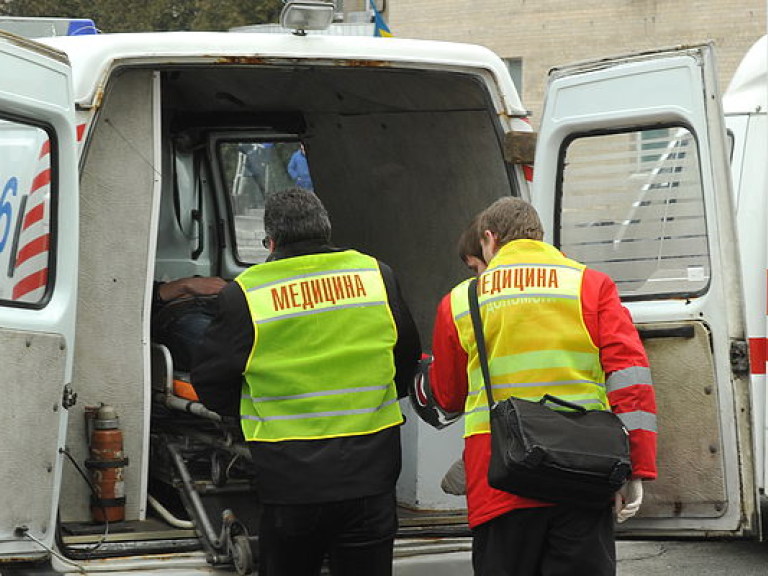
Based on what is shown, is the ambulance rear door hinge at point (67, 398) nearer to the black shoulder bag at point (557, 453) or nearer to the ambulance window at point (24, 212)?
the ambulance window at point (24, 212)

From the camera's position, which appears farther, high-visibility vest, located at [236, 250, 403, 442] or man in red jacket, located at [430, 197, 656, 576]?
high-visibility vest, located at [236, 250, 403, 442]

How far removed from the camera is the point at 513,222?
4867 mm

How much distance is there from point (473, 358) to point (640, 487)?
0.63m

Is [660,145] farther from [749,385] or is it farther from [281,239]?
[281,239]

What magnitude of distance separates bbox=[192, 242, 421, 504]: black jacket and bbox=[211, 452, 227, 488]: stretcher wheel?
3.08 ft

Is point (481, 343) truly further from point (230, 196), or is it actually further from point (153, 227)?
point (230, 196)

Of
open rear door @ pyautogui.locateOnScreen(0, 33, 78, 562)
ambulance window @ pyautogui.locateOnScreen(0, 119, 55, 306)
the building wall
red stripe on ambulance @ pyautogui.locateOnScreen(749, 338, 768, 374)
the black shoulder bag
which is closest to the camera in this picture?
the black shoulder bag

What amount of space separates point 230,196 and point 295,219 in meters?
3.44

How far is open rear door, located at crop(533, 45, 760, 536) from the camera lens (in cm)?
512

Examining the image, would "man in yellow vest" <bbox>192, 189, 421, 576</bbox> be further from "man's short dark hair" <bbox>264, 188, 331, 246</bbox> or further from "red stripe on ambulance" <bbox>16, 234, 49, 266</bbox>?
"red stripe on ambulance" <bbox>16, 234, 49, 266</bbox>

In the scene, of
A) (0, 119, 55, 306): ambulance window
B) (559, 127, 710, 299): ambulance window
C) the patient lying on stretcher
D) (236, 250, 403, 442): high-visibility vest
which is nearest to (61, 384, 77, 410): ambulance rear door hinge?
(0, 119, 55, 306): ambulance window

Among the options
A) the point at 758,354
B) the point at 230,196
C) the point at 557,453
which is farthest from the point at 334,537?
the point at 230,196

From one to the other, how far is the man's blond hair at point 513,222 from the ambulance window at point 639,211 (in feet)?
2.23

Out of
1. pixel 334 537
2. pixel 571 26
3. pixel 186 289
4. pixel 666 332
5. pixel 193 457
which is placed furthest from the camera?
pixel 571 26
